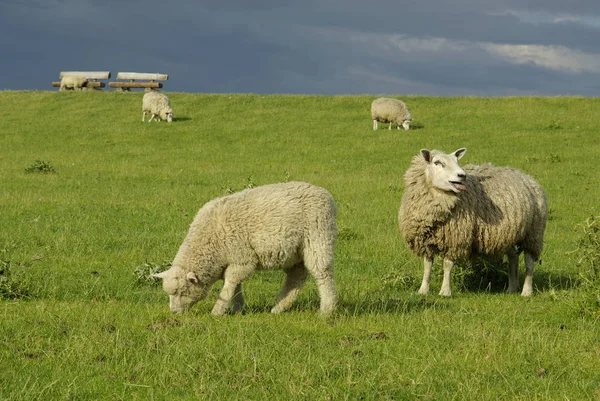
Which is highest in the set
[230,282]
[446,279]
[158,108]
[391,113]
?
[391,113]

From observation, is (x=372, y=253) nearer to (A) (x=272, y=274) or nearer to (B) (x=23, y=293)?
(A) (x=272, y=274)

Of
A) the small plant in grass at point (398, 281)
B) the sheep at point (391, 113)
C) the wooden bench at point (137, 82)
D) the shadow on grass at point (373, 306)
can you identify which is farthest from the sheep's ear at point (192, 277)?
the wooden bench at point (137, 82)

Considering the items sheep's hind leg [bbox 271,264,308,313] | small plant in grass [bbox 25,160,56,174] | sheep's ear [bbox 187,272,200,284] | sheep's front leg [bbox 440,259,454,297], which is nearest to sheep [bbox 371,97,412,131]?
small plant in grass [bbox 25,160,56,174]

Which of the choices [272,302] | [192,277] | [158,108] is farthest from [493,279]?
[158,108]

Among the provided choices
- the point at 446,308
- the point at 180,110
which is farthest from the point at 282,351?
the point at 180,110

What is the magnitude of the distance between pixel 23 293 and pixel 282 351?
4487 mm

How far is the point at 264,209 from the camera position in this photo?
29.9 ft

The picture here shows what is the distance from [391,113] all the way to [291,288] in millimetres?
26531

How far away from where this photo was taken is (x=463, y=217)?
11.7 m

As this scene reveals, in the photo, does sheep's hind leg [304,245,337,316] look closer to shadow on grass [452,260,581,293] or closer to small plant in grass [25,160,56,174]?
shadow on grass [452,260,581,293]

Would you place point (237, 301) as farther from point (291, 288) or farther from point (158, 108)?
point (158, 108)

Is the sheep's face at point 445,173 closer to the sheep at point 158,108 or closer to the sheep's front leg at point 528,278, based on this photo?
the sheep's front leg at point 528,278

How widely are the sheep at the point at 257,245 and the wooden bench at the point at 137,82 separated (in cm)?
4637

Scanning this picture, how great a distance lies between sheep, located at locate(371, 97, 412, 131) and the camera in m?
Result: 35.1
